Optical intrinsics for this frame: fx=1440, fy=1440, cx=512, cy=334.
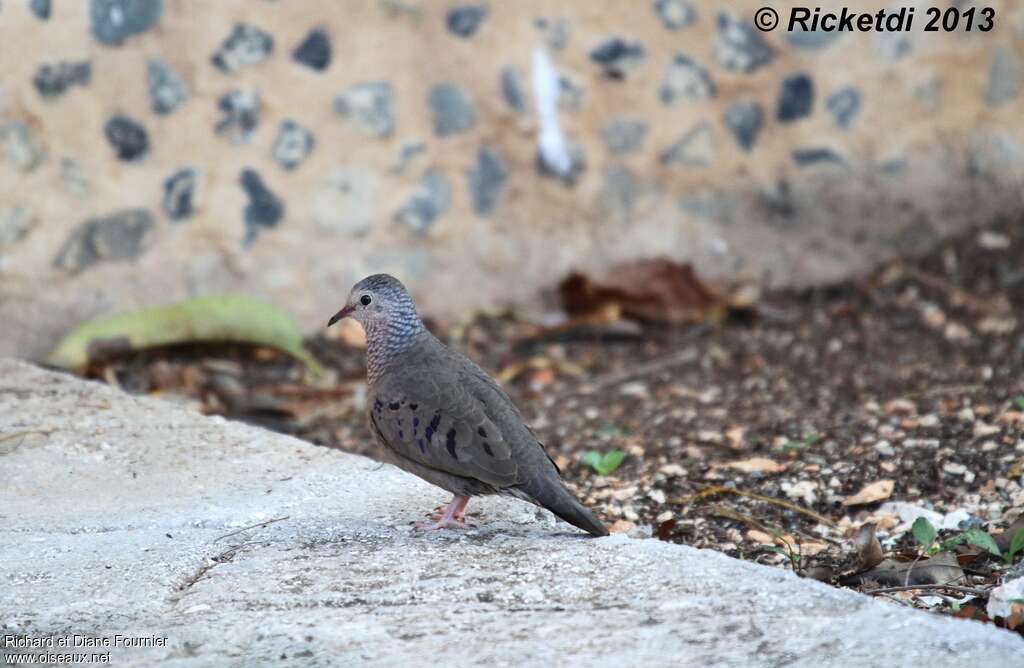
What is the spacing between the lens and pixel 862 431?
545cm

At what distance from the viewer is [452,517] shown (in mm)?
4121

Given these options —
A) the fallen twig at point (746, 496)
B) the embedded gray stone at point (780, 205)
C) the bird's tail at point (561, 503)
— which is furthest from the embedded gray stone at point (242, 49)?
the bird's tail at point (561, 503)

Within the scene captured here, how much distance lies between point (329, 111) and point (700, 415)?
2.24 metres

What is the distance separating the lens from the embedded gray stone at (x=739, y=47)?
7125 mm

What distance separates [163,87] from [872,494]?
352 cm

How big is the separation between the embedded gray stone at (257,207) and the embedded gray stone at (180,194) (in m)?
0.23

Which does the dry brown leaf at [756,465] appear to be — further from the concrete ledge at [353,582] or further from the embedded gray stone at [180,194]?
the embedded gray stone at [180,194]

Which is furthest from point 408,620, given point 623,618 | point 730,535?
point 730,535

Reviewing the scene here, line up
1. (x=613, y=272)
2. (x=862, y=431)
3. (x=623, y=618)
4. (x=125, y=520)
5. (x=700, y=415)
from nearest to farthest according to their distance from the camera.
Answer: (x=623, y=618) < (x=125, y=520) < (x=862, y=431) < (x=700, y=415) < (x=613, y=272)

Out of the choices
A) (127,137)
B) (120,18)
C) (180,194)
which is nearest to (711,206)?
(180,194)

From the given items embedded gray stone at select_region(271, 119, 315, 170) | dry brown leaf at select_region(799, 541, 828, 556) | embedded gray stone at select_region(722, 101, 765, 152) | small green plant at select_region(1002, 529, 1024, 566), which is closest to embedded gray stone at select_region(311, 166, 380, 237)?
embedded gray stone at select_region(271, 119, 315, 170)

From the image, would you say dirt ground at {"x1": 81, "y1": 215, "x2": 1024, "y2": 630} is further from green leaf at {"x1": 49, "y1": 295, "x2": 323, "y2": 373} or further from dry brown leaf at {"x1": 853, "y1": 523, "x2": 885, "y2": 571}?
green leaf at {"x1": 49, "y1": 295, "x2": 323, "y2": 373}

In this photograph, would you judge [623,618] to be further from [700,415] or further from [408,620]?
[700,415]

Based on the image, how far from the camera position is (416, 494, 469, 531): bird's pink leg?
4.04 m
